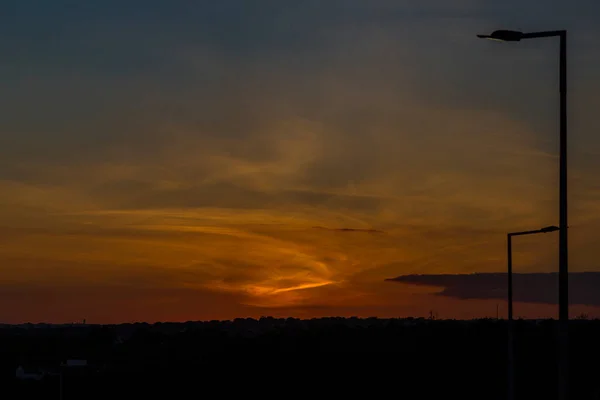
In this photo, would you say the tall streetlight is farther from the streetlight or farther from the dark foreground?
the dark foreground

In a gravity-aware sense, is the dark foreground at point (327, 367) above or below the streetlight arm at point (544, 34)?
below

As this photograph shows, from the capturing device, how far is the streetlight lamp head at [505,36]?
22.4m

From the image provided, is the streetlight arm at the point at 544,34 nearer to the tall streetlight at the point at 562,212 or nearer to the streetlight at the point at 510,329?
the tall streetlight at the point at 562,212

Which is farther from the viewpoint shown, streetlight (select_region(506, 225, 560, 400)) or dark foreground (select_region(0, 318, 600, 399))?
dark foreground (select_region(0, 318, 600, 399))

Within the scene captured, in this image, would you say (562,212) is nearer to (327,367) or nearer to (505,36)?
(505,36)

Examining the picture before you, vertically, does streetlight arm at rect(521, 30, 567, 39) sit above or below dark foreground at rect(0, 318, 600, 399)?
above

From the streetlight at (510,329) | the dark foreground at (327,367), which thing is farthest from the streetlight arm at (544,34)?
the dark foreground at (327,367)

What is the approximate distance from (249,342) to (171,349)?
776 inches

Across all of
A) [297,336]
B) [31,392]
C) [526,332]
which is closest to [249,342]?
[297,336]

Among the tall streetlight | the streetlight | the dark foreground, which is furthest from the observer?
the dark foreground

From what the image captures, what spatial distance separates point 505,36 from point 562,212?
12.3 feet

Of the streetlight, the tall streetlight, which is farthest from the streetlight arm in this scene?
the streetlight

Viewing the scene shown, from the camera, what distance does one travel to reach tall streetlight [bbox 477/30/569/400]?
22.3 m

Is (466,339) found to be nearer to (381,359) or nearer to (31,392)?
(381,359)
